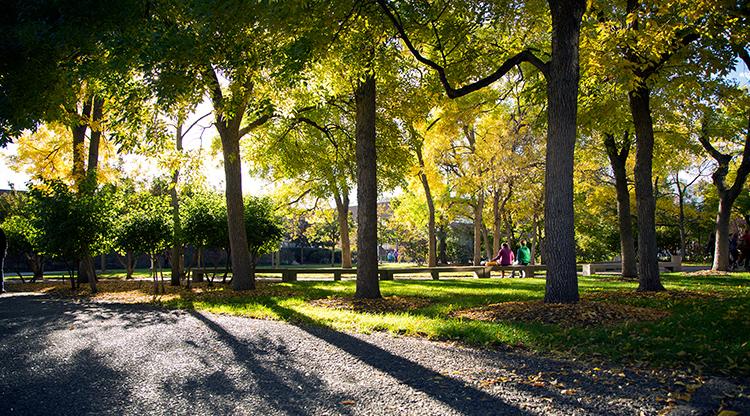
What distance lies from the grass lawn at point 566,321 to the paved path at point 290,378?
0.59m

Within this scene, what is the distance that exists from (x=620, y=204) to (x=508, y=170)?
657 centimetres

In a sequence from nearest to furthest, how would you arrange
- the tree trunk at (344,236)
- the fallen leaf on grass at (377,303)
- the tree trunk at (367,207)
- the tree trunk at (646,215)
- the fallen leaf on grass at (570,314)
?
the fallen leaf on grass at (570,314) → the fallen leaf on grass at (377,303) → the tree trunk at (367,207) → the tree trunk at (646,215) → the tree trunk at (344,236)

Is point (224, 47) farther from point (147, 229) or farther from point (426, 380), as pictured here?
point (147, 229)

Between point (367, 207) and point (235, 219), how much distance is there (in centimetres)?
465

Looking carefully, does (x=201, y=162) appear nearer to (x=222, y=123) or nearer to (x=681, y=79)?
(x=222, y=123)

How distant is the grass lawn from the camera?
17.7 feet

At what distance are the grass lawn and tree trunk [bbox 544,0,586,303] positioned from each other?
500 millimetres

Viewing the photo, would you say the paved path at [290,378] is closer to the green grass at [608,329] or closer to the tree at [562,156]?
the green grass at [608,329]

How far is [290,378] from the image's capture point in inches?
184

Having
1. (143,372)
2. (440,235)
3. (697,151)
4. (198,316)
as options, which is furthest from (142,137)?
(440,235)

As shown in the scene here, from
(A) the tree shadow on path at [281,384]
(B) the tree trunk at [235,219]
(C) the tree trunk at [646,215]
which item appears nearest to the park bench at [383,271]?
(B) the tree trunk at [235,219]

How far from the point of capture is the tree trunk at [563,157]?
816 centimetres

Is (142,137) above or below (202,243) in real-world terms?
above

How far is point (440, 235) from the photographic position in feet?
137
